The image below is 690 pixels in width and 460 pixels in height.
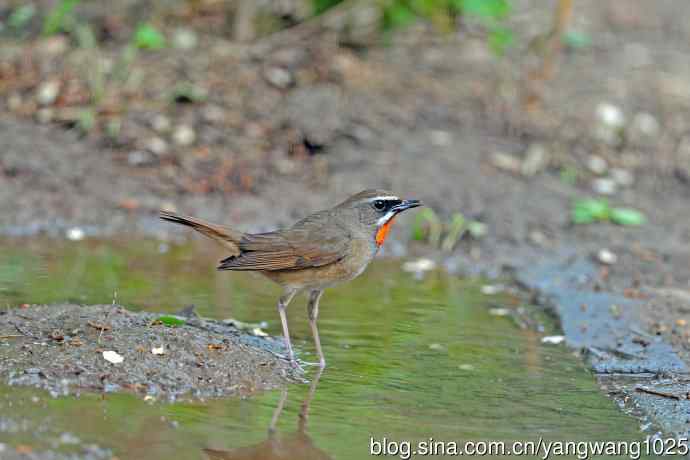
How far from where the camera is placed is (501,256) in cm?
981

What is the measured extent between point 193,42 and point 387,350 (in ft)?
20.6

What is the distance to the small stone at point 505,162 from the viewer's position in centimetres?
1122

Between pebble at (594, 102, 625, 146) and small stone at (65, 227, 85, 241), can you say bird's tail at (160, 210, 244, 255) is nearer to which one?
small stone at (65, 227, 85, 241)

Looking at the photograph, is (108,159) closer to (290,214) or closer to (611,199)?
(290,214)

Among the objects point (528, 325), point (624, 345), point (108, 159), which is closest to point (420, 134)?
point (108, 159)

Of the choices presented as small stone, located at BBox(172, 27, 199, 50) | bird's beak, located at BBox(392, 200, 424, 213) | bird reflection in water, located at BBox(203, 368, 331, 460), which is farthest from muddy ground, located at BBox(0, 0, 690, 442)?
bird reflection in water, located at BBox(203, 368, 331, 460)

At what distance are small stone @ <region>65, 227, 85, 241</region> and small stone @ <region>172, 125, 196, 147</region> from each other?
1.64m

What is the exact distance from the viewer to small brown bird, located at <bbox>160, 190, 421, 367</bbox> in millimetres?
6770

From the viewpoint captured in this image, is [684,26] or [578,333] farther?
[684,26]

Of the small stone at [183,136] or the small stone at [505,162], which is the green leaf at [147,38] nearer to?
the small stone at [183,136]

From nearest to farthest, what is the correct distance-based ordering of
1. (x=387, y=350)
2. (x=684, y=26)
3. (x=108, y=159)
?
1. (x=387, y=350)
2. (x=108, y=159)
3. (x=684, y=26)

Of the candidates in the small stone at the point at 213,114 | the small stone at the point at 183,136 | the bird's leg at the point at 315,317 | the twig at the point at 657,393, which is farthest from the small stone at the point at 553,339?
the small stone at the point at 213,114

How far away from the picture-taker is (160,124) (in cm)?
1085

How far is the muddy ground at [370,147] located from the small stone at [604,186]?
1.2 inches
